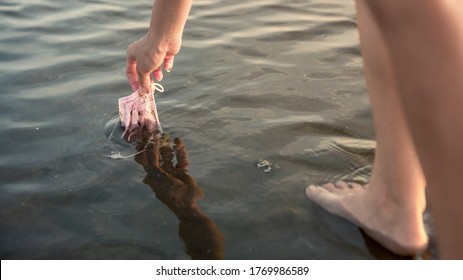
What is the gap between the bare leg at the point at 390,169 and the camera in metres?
1.56

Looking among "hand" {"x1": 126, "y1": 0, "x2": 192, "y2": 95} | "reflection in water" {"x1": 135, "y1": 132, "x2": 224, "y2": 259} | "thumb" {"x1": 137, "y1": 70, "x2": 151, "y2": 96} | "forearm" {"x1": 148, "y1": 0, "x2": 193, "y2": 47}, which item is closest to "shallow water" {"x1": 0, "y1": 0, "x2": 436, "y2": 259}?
"reflection in water" {"x1": 135, "y1": 132, "x2": 224, "y2": 259}

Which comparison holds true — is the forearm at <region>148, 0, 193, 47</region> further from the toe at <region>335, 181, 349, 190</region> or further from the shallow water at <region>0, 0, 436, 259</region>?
the toe at <region>335, 181, 349, 190</region>

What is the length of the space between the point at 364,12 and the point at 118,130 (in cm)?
111

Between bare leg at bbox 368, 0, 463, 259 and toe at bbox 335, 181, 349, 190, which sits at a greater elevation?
bare leg at bbox 368, 0, 463, 259

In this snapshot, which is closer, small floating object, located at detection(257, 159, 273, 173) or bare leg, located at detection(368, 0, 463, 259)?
bare leg, located at detection(368, 0, 463, 259)

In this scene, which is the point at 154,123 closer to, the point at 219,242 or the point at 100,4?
the point at 219,242

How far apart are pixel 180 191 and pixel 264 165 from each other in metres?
0.31

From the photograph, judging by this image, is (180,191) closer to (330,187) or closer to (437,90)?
(330,187)

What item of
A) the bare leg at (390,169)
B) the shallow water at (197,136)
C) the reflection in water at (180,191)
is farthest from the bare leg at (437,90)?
the reflection in water at (180,191)

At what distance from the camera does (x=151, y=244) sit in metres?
1.64

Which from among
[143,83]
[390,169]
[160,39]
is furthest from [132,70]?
[390,169]

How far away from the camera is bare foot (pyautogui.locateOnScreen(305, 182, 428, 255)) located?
1.57 metres

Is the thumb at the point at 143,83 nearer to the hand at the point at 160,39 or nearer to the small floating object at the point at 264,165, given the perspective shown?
the hand at the point at 160,39
